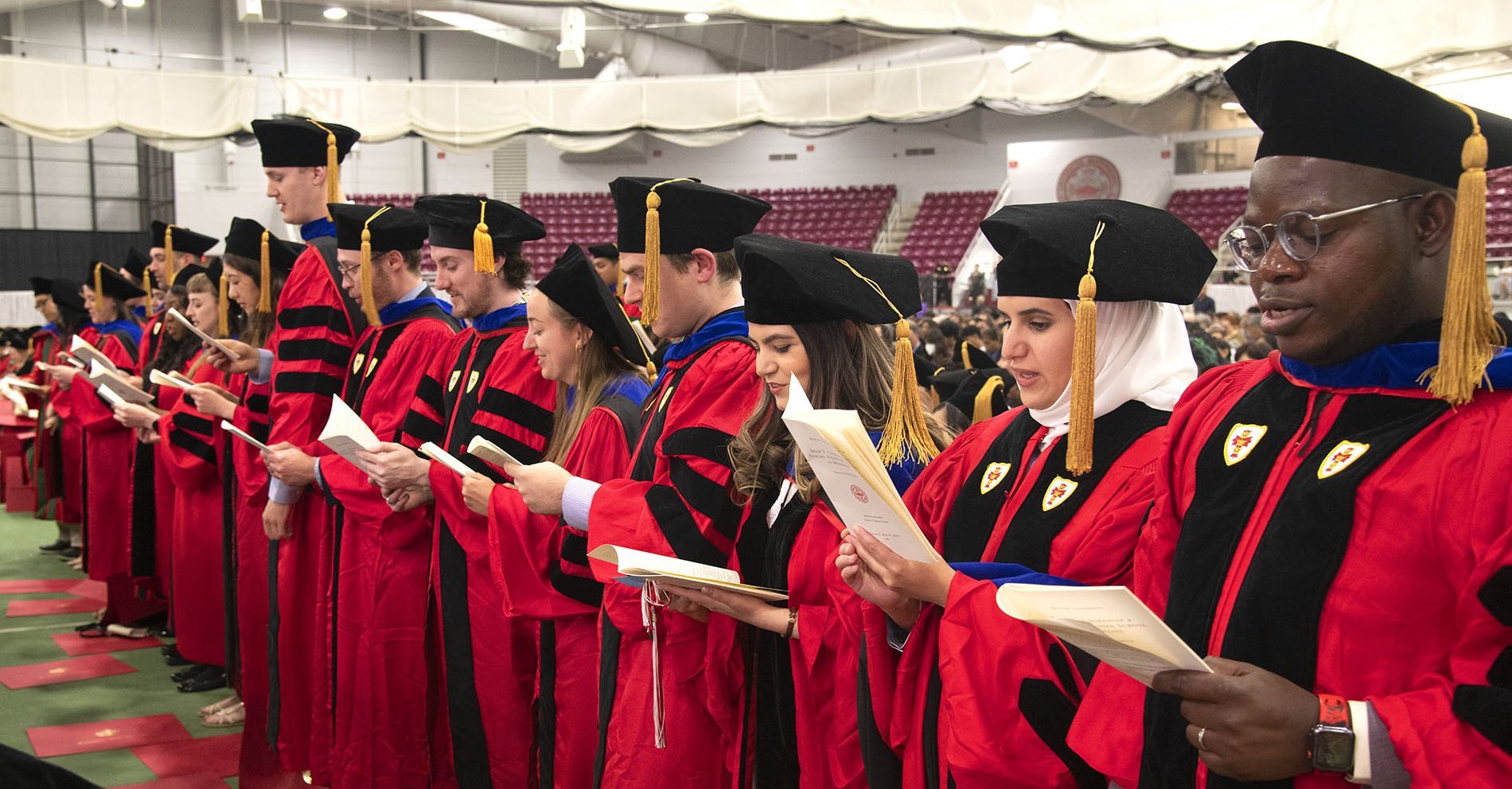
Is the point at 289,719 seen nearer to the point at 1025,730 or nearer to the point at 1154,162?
the point at 1025,730

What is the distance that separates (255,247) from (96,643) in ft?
9.17

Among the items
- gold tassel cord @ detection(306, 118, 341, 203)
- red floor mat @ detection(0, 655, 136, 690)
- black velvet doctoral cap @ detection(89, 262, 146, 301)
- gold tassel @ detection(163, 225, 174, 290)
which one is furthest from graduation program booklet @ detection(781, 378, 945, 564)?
black velvet doctoral cap @ detection(89, 262, 146, 301)

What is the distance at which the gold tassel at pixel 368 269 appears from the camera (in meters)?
4.02

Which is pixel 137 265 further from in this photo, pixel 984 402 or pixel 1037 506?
pixel 1037 506

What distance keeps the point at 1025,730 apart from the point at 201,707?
181 inches

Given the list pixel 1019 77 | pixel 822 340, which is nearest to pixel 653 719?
pixel 822 340

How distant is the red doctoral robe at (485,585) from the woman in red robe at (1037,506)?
164cm

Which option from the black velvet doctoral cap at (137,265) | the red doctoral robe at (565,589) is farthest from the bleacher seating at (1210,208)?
the red doctoral robe at (565,589)

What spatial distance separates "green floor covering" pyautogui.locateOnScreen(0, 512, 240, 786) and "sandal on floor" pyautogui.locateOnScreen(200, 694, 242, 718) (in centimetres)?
5

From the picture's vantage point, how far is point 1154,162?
841 inches

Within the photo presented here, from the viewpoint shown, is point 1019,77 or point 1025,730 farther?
point 1019,77

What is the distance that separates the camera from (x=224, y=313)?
5.76m

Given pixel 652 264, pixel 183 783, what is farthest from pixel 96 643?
pixel 652 264

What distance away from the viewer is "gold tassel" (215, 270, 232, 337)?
574 centimetres
